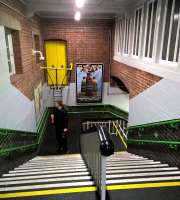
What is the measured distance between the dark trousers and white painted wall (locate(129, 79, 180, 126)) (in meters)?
2.06

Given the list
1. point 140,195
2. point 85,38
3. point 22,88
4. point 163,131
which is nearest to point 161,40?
point 163,131

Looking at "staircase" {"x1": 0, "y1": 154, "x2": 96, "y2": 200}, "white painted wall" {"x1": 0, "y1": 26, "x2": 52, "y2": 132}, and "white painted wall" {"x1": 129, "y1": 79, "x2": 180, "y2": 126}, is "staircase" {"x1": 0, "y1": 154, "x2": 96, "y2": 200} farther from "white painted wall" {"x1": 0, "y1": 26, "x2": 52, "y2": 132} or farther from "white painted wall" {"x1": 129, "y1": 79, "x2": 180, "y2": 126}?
"white painted wall" {"x1": 129, "y1": 79, "x2": 180, "y2": 126}

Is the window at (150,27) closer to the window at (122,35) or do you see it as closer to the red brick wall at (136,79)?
the red brick wall at (136,79)

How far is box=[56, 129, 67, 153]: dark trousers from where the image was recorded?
562 centimetres

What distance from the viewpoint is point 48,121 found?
8.44 meters

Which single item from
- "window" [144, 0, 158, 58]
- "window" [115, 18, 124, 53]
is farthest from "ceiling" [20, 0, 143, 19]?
"window" [115, 18, 124, 53]

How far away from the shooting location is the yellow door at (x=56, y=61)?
8.49 meters

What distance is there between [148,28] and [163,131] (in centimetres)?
236

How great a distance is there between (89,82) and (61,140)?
3.74 metres

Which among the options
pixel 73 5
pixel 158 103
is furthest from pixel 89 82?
pixel 158 103

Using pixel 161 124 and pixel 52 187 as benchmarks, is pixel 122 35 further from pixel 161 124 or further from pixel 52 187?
pixel 52 187

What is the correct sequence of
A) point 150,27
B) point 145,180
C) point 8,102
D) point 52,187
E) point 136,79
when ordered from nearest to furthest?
point 52,187, point 145,180, point 8,102, point 150,27, point 136,79

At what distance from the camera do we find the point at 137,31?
511 cm

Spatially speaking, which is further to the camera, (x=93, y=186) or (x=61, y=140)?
(x=61, y=140)
